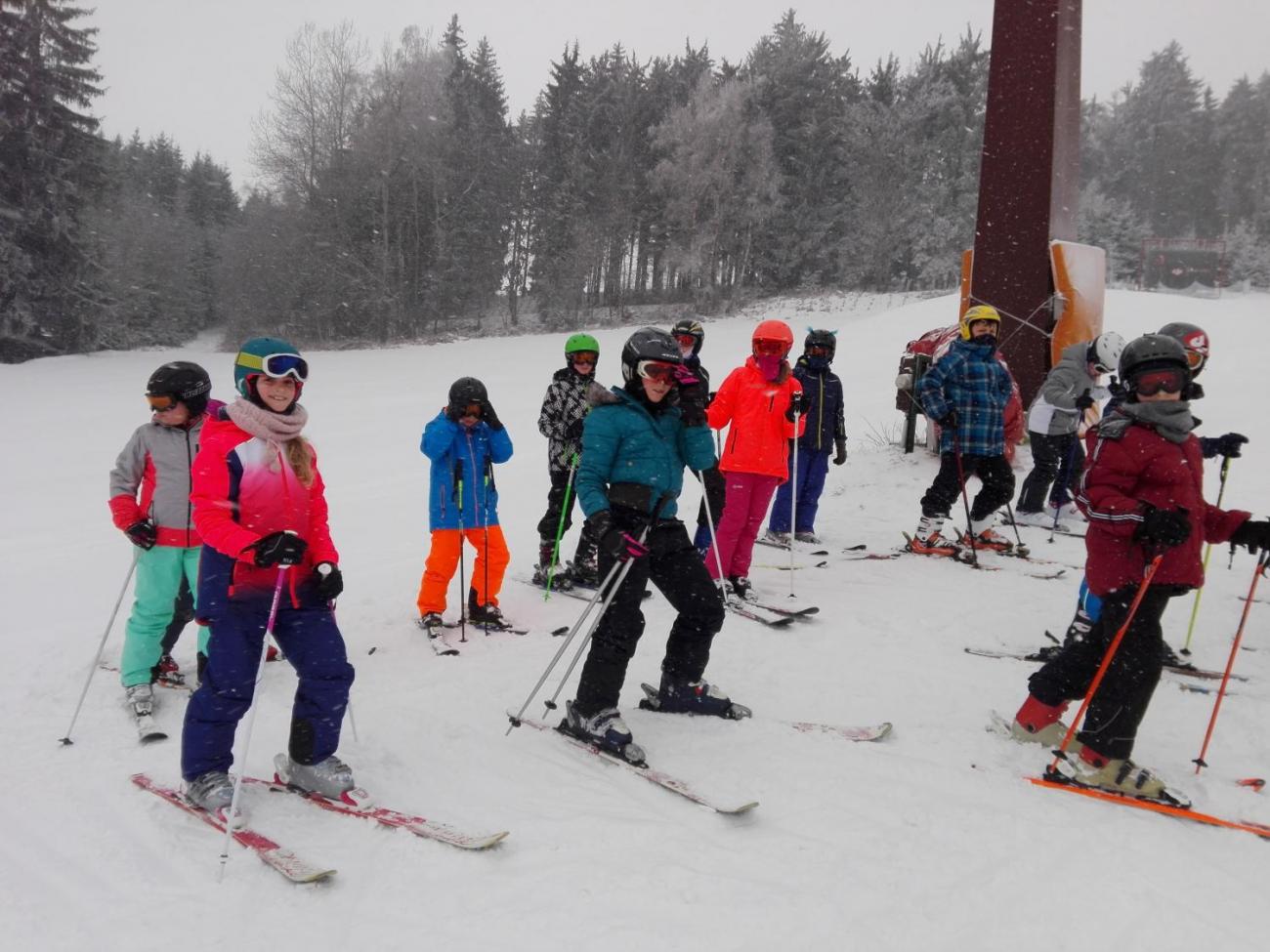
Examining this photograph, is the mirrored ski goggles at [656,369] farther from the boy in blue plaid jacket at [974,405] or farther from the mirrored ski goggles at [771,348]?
the boy in blue plaid jacket at [974,405]

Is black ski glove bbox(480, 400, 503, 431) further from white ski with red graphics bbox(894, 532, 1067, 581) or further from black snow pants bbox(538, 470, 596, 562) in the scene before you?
white ski with red graphics bbox(894, 532, 1067, 581)

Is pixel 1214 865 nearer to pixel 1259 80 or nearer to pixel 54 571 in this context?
pixel 54 571

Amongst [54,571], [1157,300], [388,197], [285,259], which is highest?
[388,197]

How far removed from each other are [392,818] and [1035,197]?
10.0 m

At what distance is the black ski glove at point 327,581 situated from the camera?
3.08 m

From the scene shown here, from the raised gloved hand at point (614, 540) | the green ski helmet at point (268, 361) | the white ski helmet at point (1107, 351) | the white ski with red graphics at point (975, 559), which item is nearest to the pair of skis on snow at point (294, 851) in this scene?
the raised gloved hand at point (614, 540)

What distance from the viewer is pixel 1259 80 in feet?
189

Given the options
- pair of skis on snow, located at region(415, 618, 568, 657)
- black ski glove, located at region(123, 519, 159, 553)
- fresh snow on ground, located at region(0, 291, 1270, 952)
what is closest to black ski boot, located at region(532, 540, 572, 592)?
fresh snow on ground, located at region(0, 291, 1270, 952)

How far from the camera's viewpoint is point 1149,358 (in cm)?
317

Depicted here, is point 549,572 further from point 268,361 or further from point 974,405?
point 974,405

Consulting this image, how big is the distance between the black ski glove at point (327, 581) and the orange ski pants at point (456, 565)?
2.12 m

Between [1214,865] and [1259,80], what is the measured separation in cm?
7623

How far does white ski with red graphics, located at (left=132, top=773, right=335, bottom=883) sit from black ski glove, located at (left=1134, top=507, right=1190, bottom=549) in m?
3.21

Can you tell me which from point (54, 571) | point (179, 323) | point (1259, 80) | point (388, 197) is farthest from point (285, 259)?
point (1259, 80)
